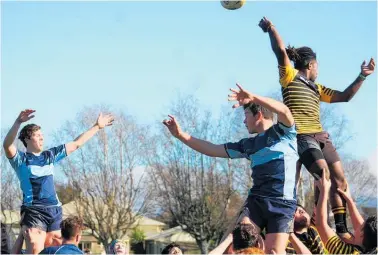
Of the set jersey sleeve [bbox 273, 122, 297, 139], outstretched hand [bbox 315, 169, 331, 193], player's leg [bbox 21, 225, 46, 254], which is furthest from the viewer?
player's leg [bbox 21, 225, 46, 254]

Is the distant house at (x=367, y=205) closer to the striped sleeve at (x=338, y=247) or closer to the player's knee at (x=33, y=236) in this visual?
the player's knee at (x=33, y=236)

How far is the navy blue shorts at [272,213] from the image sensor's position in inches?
298

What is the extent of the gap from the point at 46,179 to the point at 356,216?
4261mm

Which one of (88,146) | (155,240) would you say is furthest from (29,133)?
(155,240)

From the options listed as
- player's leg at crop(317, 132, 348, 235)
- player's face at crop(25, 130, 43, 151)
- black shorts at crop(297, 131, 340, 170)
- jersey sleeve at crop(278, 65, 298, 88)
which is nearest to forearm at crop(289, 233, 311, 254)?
black shorts at crop(297, 131, 340, 170)

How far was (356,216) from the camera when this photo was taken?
8391mm


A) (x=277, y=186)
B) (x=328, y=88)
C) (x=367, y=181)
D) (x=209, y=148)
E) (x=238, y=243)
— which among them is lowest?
(x=238, y=243)

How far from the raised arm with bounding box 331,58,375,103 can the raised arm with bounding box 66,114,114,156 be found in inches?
130

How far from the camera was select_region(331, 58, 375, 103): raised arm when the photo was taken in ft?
31.6

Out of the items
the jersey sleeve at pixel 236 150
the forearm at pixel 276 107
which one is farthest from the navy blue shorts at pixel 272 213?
the forearm at pixel 276 107

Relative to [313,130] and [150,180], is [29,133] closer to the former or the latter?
[313,130]

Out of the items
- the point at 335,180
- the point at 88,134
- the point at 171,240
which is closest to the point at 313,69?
the point at 335,180

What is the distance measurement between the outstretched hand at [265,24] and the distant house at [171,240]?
55.2 meters

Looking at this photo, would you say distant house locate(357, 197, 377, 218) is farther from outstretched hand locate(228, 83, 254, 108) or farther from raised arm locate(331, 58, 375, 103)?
outstretched hand locate(228, 83, 254, 108)
